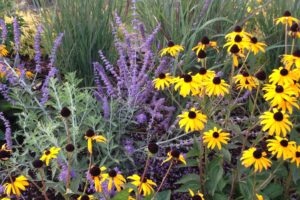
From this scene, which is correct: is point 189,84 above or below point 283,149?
above

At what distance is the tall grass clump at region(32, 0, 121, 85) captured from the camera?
3.07m

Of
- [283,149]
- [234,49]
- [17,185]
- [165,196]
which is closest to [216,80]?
[234,49]

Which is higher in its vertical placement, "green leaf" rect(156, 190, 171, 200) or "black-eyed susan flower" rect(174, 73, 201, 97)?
"black-eyed susan flower" rect(174, 73, 201, 97)

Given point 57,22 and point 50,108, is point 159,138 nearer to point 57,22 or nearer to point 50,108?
point 50,108

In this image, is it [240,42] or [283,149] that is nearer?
[283,149]

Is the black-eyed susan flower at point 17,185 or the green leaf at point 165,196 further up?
the black-eyed susan flower at point 17,185

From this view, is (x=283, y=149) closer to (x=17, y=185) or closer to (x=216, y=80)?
(x=216, y=80)

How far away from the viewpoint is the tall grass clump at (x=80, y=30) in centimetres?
307

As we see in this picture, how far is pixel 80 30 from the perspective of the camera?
9.98 feet

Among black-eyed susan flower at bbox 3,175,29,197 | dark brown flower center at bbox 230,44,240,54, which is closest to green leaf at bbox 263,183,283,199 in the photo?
dark brown flower center at bbox 230,44,240,54

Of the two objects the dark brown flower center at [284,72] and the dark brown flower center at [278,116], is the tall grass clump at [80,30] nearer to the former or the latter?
the dark brown flower center at [284,72]

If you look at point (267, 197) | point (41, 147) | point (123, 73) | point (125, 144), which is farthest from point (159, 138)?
point (267, 197)

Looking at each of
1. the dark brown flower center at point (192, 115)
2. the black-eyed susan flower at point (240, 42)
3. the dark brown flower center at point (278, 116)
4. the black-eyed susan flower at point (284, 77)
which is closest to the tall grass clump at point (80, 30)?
the black-eyed susan flower at point (240, 42)

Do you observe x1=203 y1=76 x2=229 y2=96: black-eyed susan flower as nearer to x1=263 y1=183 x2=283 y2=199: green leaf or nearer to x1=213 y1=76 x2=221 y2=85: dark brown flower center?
x1=213 y1=76 x2=221 y2=85: dark brown flower center
